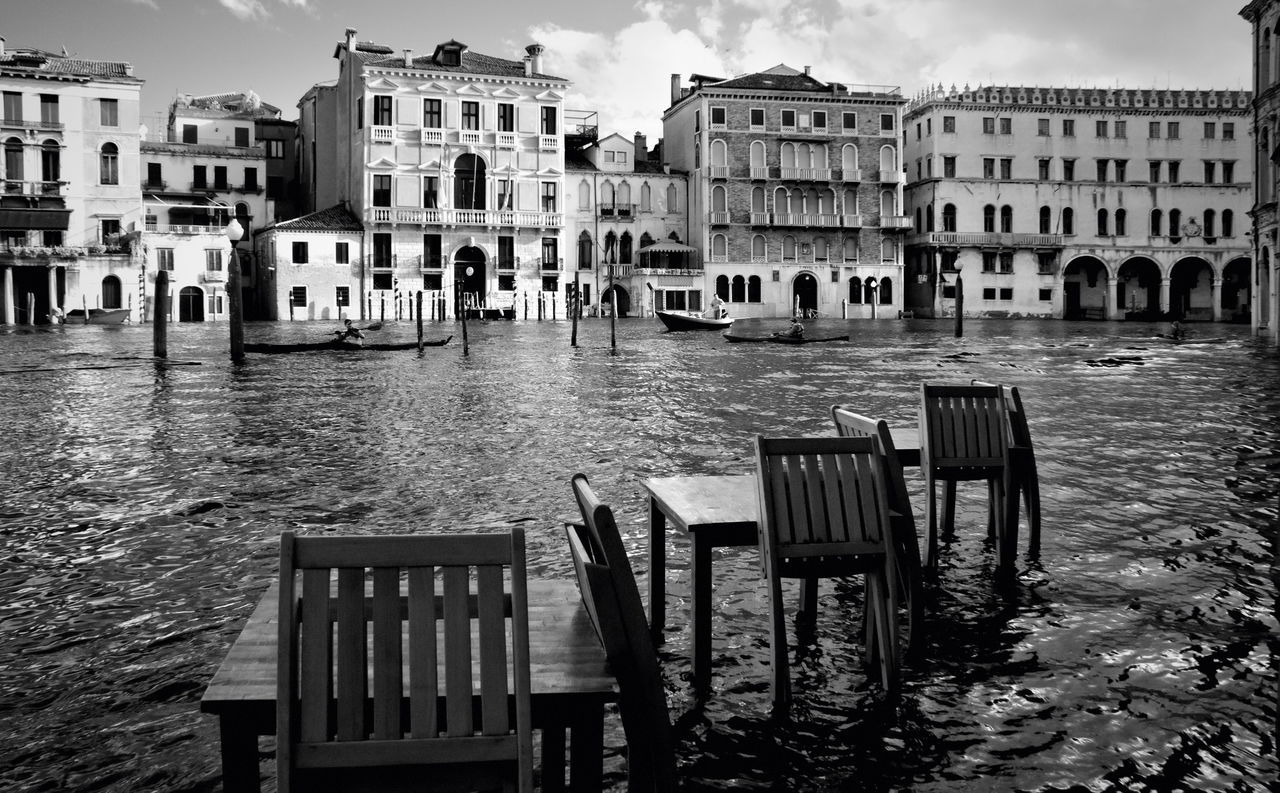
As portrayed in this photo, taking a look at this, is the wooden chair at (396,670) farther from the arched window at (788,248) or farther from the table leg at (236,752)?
the arched window at (788,248)

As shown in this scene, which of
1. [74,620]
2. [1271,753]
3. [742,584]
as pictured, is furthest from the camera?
[742,584]

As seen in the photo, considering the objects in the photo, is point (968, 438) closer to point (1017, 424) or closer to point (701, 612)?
point (1017, 424)

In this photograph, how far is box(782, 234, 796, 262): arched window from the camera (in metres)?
61.8

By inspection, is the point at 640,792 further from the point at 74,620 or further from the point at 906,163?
the point at 906,163

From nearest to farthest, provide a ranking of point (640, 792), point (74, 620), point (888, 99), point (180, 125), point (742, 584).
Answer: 1. point (640, 792)
2. point (74, 620)
3. point (742, 584)
4. point (180, 125)
5. point (888, 99)

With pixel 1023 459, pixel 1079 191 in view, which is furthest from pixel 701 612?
pixel 1079 191

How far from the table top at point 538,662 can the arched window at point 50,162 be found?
53.4 meters

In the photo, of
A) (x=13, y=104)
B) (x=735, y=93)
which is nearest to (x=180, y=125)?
(x=13, y=104)

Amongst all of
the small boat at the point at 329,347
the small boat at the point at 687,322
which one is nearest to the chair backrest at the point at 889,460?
the small boat at the point at 329,347

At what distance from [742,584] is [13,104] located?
2079 inches

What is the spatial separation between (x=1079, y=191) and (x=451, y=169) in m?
34.0

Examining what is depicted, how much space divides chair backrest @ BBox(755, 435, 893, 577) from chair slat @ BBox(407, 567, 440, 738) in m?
1.69

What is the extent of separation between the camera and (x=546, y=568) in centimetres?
571

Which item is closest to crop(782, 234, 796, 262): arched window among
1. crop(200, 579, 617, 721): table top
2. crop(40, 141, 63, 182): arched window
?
crop(40, 141, 63, 182): arched window
